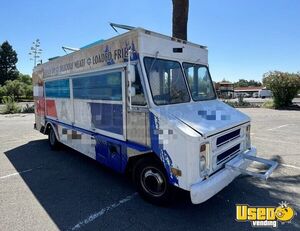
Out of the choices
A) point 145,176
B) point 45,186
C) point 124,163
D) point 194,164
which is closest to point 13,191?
point 45,186

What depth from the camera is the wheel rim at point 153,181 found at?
414cm

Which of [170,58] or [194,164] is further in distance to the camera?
[170,58]

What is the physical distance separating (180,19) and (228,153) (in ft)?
18.3

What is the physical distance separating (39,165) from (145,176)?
3618 millimetres

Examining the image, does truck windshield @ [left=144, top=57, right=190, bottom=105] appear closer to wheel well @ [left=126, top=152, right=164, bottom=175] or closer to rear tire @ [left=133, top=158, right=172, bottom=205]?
wheel well @ [left=126, top=152, right=164, bottom=175]

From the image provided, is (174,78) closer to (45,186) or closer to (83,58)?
(83,58)

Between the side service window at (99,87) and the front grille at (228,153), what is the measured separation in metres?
2.02

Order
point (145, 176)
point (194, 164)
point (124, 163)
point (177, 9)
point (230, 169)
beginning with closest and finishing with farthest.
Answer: point (194, 164)
point (230, 169)
point (145, 176)
point (124, 163)
point (177, 9)

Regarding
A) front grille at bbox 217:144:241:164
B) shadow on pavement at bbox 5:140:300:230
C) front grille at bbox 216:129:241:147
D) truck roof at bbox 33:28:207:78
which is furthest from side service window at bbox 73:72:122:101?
front grille at bbox 217:144:241:164

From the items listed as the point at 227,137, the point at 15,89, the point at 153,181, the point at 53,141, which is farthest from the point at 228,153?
the point at 15,89

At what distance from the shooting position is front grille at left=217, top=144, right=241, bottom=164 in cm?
414

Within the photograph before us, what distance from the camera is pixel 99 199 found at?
4578 millimetres

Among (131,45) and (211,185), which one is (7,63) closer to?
(131,45)

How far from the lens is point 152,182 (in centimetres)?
430
